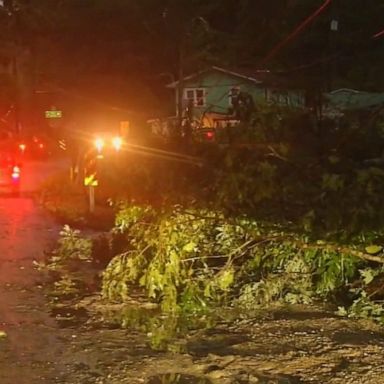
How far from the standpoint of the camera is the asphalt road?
233 inches

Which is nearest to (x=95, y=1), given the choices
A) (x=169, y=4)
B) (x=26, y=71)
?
(x=26, y=71)

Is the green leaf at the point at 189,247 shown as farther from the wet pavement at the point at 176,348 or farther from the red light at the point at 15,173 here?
the red light at the point at 15,173

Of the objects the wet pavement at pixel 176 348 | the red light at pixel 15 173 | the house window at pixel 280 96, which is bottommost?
the wet pavement at pixel 176 348

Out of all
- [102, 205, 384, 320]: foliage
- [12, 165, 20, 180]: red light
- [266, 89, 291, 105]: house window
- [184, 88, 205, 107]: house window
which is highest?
[184, 88, 205, 107]: house window

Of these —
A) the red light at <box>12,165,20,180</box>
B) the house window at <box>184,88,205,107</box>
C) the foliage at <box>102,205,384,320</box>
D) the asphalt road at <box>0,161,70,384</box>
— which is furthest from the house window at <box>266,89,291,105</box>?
the red light at <box>12,165,20,180</box>

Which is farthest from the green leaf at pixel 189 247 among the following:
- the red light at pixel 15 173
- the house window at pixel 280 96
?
the red light at pixel 15 173

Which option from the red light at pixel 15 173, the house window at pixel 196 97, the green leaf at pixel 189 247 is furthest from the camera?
the red light at pixel 15 173

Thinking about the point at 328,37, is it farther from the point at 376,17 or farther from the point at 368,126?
the point at 368,126

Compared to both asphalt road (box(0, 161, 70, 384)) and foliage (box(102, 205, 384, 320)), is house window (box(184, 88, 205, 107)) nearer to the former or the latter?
foliage (box(102, 205, 384, 320))

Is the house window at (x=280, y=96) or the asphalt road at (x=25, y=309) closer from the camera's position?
the asphalt road at (x=25, y=309)

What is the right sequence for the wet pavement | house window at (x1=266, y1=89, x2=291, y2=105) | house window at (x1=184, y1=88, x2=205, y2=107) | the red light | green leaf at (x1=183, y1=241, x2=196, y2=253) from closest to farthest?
the wet pavement < green leaf at (x1=183, y1=241, x2=196, y2=253) < house window at (x1=266, y1=89, x2=291, y2=105) < house window at (x1=184, y1=88, x2=205, y2=107) < the red light

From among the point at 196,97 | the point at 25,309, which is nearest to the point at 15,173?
the point at 196,97

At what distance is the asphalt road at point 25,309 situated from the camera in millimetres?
A: 5926

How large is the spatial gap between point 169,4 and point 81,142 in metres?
13.4
